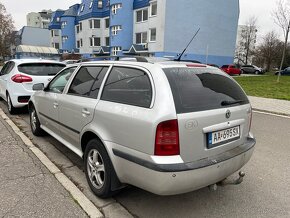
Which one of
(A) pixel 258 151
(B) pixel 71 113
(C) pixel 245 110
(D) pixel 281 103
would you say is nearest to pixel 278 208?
(C) pixel 245 110

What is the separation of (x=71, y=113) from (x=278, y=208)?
2.88 metres

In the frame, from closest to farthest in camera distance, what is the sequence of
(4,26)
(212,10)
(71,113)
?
1. (71,113)
2. (212,10)
3. (4,26)

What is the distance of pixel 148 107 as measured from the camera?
2484 mm

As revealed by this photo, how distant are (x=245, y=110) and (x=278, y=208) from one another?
1.20 meters

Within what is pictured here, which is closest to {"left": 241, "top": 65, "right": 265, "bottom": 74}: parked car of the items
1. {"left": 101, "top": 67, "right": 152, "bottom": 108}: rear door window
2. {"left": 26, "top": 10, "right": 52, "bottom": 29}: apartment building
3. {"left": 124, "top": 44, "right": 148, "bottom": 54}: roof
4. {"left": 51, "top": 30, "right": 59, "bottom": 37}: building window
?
{"left": 124, "top": 44, "right": 148, "bottom": 54}: roof

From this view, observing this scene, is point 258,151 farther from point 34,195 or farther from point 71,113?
point 34,195

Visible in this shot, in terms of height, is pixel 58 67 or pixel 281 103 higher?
pixel 58 67

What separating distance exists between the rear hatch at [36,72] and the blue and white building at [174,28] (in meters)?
20.6

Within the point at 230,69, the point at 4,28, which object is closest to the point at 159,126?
the point at 230,69

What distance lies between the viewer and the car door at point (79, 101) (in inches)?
127

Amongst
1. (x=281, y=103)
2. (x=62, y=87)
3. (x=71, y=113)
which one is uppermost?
(x=62, y=87)

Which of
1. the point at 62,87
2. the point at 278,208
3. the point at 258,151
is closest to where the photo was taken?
the point at 278,208

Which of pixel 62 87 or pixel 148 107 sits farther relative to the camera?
pixel 62 87

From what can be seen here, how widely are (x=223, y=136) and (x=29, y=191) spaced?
244 centimetres
